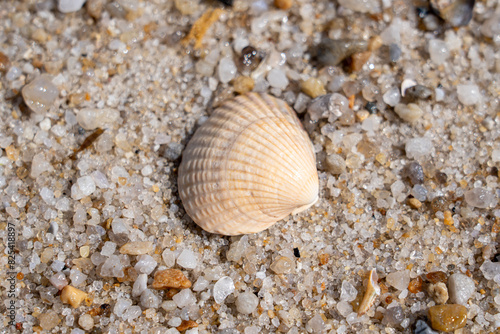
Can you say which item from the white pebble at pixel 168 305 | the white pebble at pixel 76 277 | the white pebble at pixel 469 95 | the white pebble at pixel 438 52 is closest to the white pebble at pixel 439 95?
the white pebble at pixel 469 95

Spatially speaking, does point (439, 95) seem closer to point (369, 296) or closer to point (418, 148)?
point (418, 148)

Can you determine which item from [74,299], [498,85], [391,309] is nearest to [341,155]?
[391,309]

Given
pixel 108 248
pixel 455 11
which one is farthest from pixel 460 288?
pixel 108 248

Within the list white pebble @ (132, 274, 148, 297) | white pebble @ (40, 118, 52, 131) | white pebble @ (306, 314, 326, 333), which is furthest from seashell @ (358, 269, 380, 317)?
white pebble @ (40, 118, 52, 131)

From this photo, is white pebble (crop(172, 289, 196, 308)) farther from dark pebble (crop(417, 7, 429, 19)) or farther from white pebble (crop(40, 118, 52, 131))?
dark pebble (crop(417, 7, 429, 19))

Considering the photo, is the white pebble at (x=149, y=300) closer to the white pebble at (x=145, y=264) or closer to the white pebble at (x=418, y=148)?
the white pebble at (x=145, y=264)

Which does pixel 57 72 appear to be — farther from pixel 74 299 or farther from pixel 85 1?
pixel 74 299
